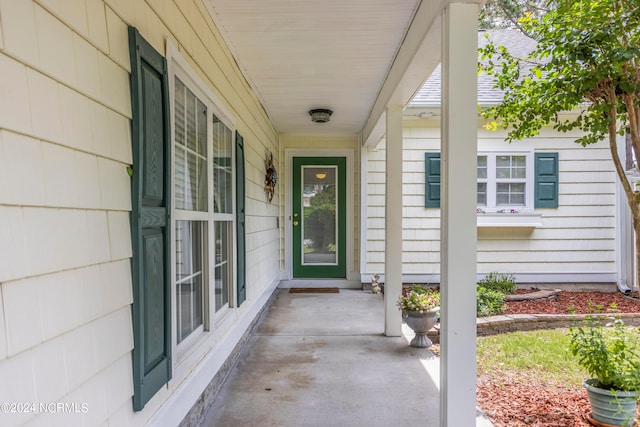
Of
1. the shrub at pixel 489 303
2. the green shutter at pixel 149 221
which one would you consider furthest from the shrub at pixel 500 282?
the green shutter at pixel 149 221

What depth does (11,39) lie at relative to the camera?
90 centimetres

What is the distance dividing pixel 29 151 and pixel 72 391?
2.22 feet

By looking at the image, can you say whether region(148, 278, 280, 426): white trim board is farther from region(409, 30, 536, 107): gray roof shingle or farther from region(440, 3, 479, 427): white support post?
region(409, 30, 536, 107): gray roof shingle

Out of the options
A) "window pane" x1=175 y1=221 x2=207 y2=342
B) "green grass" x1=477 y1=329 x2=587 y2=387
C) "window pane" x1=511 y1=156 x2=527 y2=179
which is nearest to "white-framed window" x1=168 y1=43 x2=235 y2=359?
"window pane" x1=175 y1=221 x2=207 y2=342

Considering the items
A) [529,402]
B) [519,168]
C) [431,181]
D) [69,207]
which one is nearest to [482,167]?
[519,168]

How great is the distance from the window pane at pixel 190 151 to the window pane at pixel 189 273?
0.48ft

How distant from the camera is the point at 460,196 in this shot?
1.89 metres

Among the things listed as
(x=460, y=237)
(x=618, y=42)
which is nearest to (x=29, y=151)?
(x=460, y=237)

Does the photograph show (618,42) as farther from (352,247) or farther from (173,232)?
(352,247)

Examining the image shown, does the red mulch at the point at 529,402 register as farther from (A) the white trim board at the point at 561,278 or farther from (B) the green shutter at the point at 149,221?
(A) the white trim board at the point at 561,278

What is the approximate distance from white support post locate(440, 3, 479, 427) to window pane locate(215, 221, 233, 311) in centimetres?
172

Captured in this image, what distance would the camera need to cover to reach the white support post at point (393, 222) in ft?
12.7

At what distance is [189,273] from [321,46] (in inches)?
80.2

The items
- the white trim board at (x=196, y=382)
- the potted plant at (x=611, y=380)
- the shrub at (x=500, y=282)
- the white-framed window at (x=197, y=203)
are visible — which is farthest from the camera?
the shrub at (x=500, y=282)
